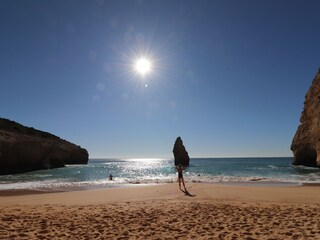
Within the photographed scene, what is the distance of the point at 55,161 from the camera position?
8950cm

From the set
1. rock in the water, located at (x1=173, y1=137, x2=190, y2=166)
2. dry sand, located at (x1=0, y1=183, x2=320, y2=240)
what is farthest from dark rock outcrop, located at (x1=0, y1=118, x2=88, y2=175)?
dry sand, located at (x1=0, y1=183, x2=320, y2=240)

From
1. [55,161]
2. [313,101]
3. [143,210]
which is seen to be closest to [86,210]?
[143,210]

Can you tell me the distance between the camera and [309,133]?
65.6 m

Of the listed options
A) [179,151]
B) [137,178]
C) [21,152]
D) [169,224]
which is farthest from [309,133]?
[21,152]

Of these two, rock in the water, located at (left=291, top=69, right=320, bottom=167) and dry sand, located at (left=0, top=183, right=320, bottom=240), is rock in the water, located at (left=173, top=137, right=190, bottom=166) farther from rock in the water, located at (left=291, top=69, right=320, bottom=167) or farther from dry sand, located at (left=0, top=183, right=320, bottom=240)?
dry sand, located at (left=0, top=183, right=320, bottom=240)

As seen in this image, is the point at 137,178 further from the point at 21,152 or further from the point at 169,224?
the point at 169,224

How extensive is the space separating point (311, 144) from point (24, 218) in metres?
67.8

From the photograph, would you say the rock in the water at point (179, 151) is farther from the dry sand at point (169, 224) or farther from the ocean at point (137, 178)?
the dry sand at point (169, 224)

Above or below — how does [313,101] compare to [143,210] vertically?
above

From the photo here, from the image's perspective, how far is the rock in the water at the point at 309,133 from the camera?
59.5 metres

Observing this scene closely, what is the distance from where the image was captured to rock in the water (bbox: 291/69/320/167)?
2341 inches

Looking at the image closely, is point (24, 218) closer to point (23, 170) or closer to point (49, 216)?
point (49, 216)

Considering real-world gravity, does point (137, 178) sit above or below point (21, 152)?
below

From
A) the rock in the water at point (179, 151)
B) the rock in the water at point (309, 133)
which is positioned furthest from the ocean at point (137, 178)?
the rock in the water at point (179, 151)
